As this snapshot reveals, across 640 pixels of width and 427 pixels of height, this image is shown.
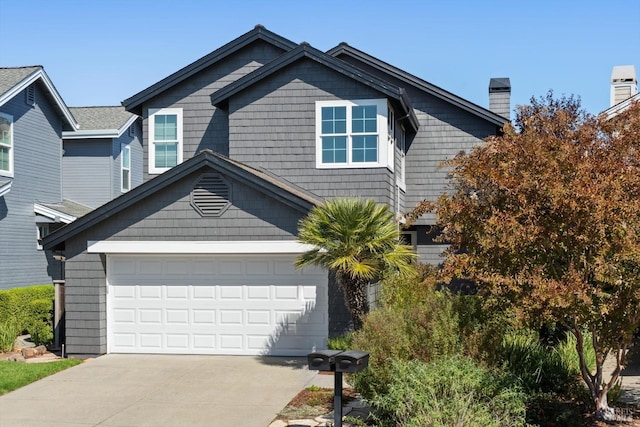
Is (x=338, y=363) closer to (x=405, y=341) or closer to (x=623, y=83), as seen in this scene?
(x=405, y=341)

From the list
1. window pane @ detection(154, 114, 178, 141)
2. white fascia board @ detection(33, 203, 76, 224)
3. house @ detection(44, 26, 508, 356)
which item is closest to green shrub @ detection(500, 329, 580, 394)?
house @ detection(44, 26, 508, 356)

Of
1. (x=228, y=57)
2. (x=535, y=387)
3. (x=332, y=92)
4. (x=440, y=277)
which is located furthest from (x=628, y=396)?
(x=228, y=57)

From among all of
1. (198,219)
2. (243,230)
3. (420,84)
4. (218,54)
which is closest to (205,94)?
(218,54)

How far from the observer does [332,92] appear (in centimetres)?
1684

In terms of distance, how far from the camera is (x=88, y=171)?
28578 mm

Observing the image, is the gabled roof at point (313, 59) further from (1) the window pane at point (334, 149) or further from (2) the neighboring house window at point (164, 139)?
(2) the neighboring house window at point (164, 139)

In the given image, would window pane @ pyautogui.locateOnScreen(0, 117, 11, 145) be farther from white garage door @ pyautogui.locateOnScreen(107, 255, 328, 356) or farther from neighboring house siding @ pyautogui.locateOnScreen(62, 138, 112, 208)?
white garage door @ pyautogui.locateOnScreen(107, 255, 328, 356)

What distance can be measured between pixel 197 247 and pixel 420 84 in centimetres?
919

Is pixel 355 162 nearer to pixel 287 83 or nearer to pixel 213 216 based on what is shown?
pixel 287 83

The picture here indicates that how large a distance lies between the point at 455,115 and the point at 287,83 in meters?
6.06

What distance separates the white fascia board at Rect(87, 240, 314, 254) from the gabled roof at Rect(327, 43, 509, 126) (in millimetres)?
8237

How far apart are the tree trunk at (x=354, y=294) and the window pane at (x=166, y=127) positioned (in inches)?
321

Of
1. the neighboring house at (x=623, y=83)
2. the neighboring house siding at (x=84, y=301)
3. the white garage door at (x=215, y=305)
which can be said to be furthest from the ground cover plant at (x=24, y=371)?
the neighboring house at (x=623, y=83)

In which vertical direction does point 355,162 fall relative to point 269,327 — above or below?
above
